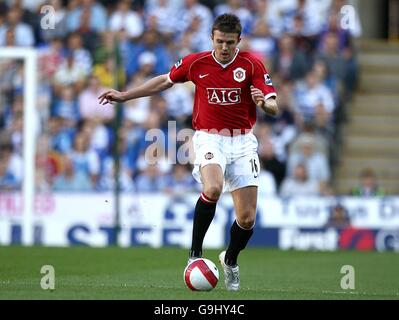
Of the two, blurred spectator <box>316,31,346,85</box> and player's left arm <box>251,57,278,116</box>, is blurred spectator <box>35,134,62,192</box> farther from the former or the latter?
player's left arm <box>251,57,278,116</box>

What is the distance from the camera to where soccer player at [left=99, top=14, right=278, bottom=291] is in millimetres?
9852

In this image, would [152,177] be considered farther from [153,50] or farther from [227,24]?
[227,24]

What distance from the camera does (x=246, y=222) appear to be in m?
10.0

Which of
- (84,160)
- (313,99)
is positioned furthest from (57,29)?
(313,99)

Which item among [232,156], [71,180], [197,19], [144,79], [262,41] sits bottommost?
[71,180]

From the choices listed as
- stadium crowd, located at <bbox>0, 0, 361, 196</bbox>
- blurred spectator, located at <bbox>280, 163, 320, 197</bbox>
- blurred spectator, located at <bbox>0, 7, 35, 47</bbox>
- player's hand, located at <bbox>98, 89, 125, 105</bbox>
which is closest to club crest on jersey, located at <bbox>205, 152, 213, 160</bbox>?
player's hand, located at <bbox>98, 89, 125, 105</bbox>

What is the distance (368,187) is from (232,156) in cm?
926

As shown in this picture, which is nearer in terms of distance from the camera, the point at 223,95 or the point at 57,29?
the point at 223,95

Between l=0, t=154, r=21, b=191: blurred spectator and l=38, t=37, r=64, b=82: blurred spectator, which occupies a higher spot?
l=38, t=37, r=64, b=82: blurred spectator

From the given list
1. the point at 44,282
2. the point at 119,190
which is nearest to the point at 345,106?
the point at 119,190

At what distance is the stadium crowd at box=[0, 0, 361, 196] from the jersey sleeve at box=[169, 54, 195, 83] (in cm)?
790

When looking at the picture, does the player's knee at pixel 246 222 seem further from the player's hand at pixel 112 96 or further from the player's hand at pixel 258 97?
the player's hand at pixel 112 96

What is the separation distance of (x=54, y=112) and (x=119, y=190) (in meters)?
2.20
